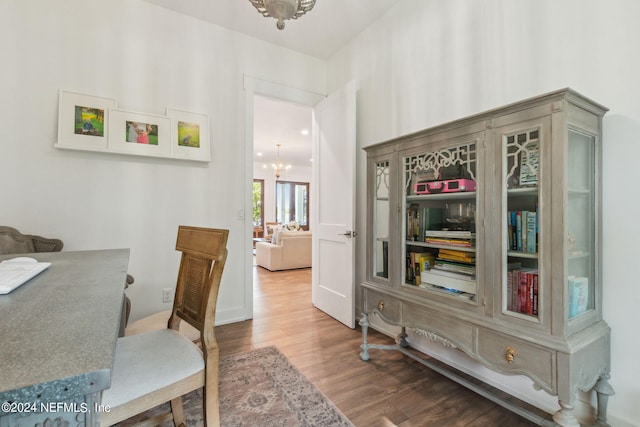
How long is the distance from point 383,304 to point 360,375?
0.49m

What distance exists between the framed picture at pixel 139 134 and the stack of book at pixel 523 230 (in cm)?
265

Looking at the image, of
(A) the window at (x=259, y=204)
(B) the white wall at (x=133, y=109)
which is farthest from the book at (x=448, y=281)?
(A) the window at (x=259, y=204)

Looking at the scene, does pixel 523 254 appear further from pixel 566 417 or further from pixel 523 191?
pixel 566 417

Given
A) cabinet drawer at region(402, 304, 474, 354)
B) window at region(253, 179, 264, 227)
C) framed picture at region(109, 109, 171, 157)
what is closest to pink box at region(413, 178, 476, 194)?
cabinet drawer at region(402, 304, 474, 354)

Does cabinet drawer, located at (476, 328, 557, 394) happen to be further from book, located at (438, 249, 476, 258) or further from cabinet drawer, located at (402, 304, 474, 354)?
book, located at (438, 249, 476, 258)

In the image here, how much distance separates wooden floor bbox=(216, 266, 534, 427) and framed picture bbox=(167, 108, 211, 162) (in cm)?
167

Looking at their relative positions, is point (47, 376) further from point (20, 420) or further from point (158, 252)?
point (158, 252)

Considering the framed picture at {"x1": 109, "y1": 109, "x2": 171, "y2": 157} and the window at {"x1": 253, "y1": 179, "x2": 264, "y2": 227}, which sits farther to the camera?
the window at {"x1": 253, "y1": 179, "x2": 264, "y2": 227}

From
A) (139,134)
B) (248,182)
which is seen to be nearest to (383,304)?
(248,182)

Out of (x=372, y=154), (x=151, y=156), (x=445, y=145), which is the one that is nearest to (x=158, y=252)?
(x=151, y=156)

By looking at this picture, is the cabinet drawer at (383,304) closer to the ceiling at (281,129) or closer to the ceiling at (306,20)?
the ceiling at (281,129)

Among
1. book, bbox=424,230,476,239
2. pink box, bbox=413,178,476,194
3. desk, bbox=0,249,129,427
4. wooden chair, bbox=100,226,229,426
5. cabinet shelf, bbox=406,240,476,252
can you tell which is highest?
pink box, bbox=413,178,476,194

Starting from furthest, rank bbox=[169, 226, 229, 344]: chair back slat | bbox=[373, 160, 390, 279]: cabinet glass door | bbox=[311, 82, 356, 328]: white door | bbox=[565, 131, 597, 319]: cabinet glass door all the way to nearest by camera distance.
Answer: bbox=[311, 82, 356, 328]: white door < bbox=[373, 160, 390, 279]: cabinet glass door < bbox=[565, 131, 597, 319]: cabinet glass door < bbox=[169, 226, 229, 344]: chair back slat

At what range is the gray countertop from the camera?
41cm
